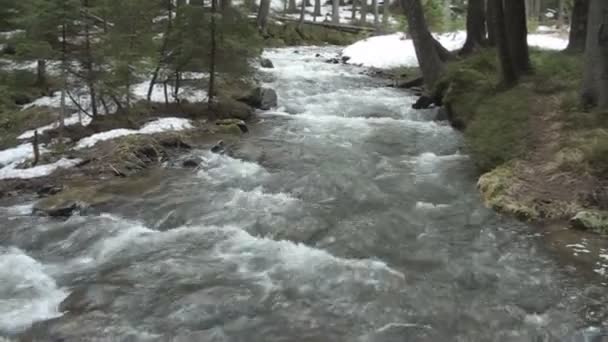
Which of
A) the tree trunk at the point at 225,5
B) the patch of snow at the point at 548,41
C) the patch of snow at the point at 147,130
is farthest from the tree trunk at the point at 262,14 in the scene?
the patch of snow at the point at 147,130

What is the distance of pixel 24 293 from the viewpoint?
244 inches

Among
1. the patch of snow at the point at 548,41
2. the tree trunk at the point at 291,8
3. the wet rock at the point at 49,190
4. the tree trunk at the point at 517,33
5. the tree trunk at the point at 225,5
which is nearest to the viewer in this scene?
the wet rock at the point at 49,190

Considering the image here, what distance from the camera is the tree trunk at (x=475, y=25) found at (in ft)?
63.3

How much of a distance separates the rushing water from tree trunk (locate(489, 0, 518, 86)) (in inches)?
108

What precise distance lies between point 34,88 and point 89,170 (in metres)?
8.10

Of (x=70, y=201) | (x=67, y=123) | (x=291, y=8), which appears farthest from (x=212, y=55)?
(x=291, y=8)

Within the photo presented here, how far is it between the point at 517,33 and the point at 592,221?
6.36 metres

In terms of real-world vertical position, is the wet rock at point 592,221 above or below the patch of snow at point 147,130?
below

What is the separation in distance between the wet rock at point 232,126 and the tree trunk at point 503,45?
6.03m

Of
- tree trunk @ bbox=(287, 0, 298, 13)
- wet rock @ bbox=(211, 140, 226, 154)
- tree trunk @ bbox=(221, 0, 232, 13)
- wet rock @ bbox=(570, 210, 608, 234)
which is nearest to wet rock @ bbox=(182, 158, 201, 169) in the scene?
wet rock @ bbox=(211, 140, 226, 154)

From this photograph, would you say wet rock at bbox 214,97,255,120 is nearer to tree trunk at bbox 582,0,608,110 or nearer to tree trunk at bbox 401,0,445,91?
tree trunk at bbox 401,0,445,91

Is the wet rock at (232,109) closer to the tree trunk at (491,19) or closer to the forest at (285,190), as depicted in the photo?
the forest at (285,190)

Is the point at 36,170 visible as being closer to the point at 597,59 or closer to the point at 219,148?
the point at 219,148

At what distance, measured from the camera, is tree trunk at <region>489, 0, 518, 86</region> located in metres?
12.4
